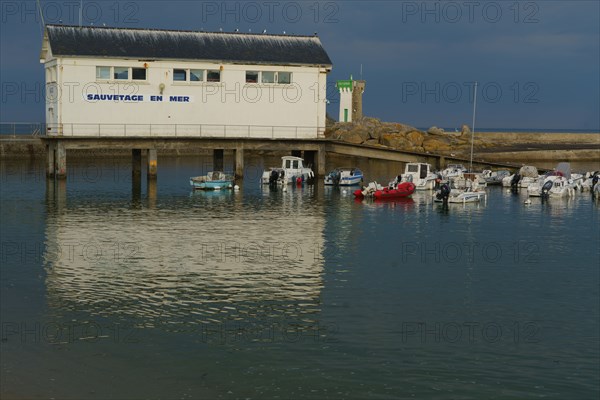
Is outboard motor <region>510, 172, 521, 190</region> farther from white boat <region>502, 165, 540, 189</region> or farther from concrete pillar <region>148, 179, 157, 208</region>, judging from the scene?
concrete pillar <region>148, 179, 157, 208</region>

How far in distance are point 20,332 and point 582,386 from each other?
47.3 feet

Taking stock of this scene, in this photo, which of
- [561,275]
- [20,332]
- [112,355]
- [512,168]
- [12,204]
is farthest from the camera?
[512,168]

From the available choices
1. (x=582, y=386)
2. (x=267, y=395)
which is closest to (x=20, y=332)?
(x=267, y=395)

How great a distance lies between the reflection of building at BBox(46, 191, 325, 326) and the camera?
25.6 m

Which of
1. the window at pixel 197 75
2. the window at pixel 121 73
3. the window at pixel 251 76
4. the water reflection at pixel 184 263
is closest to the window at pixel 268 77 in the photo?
the window at pixel 251 76

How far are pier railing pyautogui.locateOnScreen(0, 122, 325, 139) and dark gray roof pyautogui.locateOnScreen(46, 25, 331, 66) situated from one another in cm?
504

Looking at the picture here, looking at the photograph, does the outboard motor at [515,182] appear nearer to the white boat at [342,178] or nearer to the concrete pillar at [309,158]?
the white boat at [342,178]

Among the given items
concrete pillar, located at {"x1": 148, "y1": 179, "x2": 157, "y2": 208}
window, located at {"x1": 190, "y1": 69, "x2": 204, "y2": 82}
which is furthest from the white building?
concrete pillar, located at {"x1": 148, "y1": 179, "x2": 157, "y2": 208}

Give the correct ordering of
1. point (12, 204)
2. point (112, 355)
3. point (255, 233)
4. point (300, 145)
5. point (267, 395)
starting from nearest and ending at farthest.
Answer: point (267, 395) < point (112, 355) < point (255, 233) < point (12, 204) < point (300, 145)

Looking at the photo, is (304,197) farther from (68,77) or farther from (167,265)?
(167,265)

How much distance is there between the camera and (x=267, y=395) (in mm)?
18453

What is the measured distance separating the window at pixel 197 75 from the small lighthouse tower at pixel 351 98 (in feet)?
186

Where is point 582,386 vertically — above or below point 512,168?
below

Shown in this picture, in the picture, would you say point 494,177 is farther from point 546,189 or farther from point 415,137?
point 415,137
